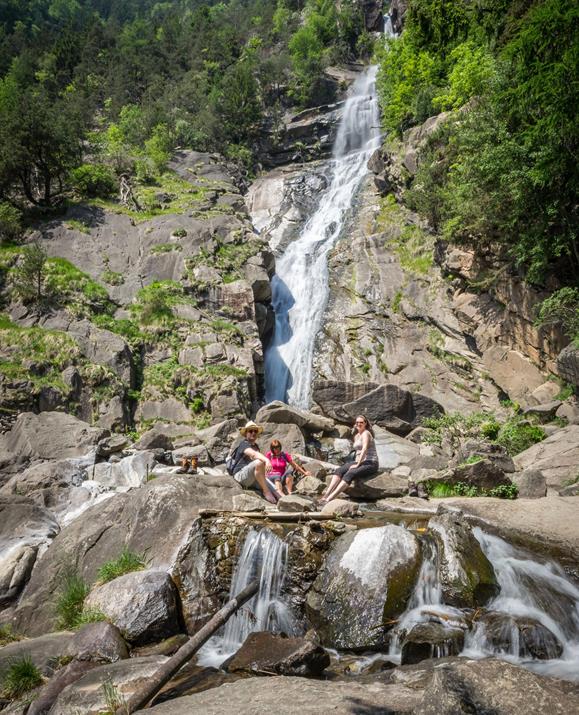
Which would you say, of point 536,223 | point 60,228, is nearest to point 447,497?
point 536,223

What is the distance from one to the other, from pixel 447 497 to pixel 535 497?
1743 millimetres

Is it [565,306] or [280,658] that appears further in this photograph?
[565,306]

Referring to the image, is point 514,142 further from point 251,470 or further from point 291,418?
point 251,470

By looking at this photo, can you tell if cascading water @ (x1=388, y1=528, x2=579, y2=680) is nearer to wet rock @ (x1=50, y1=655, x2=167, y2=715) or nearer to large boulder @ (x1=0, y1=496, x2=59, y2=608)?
wet rock @ (x1=50, y1=655, x2=167, y2=715)

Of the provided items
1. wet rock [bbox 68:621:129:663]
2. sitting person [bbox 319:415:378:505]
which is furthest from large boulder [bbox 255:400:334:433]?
wet rock [bbox 68:621:129:663]

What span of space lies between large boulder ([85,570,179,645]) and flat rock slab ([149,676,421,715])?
217 centimetres

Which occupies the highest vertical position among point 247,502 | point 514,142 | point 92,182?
point 92,182

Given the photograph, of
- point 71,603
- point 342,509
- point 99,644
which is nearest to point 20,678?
point 99,644

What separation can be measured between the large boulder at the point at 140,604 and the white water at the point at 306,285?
1599 cm

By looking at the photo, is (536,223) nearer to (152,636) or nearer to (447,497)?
(447,497)

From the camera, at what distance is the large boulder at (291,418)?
57.1 feet

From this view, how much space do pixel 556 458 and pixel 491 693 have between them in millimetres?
9260

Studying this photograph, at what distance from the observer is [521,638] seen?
5480 millimetres

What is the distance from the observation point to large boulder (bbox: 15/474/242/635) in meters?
7.62
